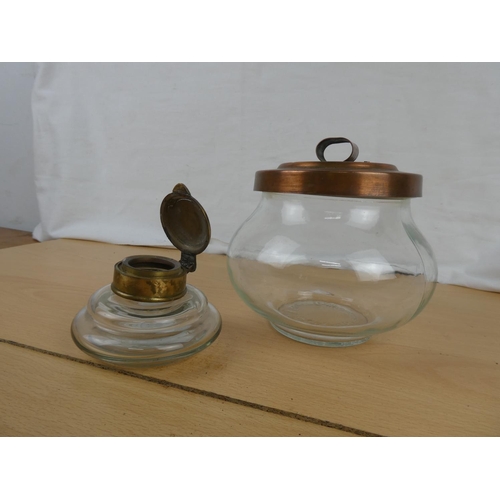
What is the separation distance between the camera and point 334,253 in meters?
0.62

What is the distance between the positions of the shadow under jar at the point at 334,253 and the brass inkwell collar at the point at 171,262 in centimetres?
7

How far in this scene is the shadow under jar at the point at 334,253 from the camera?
0.51 metres

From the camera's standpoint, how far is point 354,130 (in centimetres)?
100

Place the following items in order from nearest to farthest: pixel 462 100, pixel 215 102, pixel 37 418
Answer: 1. pixel 37 418
2. pixel 462 100
3. pixel 215 102

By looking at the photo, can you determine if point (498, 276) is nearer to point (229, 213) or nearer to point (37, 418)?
point (229, 213)

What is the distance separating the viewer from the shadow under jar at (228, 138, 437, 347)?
511mm

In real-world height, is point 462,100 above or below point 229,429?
above

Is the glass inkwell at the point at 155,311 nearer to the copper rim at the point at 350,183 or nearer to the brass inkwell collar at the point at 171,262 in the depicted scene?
the brass inkwell collar at the point at 171,262

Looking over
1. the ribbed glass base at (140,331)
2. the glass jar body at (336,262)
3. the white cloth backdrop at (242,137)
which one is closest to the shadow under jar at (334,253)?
the glass jar body at (336,262)

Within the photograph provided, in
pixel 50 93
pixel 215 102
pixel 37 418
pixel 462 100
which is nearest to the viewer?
pixel 37 418

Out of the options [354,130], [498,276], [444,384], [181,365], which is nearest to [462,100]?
[354,130]

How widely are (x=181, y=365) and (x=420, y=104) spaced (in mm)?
825

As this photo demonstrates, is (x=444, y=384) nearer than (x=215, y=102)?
Yes

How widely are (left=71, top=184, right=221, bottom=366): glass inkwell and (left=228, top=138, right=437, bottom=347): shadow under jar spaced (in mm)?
78
